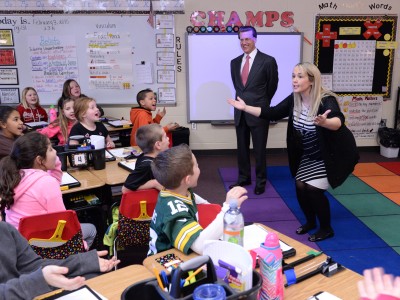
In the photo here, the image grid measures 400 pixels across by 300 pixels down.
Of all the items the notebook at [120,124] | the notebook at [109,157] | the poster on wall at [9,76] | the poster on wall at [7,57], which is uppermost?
the poster on wall at [7,57]

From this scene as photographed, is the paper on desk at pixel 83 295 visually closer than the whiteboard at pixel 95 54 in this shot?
Yes

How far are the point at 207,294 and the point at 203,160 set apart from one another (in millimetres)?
4797

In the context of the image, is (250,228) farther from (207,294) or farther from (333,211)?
(333,211)

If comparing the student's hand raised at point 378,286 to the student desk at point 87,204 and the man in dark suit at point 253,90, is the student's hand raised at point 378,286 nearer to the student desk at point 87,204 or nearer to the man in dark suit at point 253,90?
the student desk at point 87,204

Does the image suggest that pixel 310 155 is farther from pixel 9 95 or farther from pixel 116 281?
pixel 9 95

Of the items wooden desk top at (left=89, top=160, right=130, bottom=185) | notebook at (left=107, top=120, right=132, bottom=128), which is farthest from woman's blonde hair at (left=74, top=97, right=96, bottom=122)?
notebook at (left=107, top=120, right=132, bottom=128)

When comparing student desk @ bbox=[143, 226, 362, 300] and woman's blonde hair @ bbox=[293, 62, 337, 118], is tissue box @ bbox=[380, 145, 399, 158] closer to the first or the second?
woman's blonde hair @ bbox=[293, 62, 337, 118]

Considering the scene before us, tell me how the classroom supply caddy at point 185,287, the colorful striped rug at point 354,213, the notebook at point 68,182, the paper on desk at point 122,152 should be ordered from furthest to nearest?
the paper on desk at point 122,152, the colorful striped rug at point 354,213, the notebook at point 68,182, the classroom supply caddy at point 185,287

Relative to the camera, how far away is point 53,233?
6.36 ft

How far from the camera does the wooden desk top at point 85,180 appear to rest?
280 cm

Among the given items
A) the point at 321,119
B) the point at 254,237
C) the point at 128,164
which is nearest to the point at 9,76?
the point at 128,164

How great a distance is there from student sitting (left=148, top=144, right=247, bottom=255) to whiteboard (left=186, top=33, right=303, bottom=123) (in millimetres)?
3980

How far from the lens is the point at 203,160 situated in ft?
19.1

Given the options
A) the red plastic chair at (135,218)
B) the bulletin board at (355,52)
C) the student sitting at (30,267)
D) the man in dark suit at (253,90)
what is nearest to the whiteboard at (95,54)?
the man in dark suit at (253,90)
